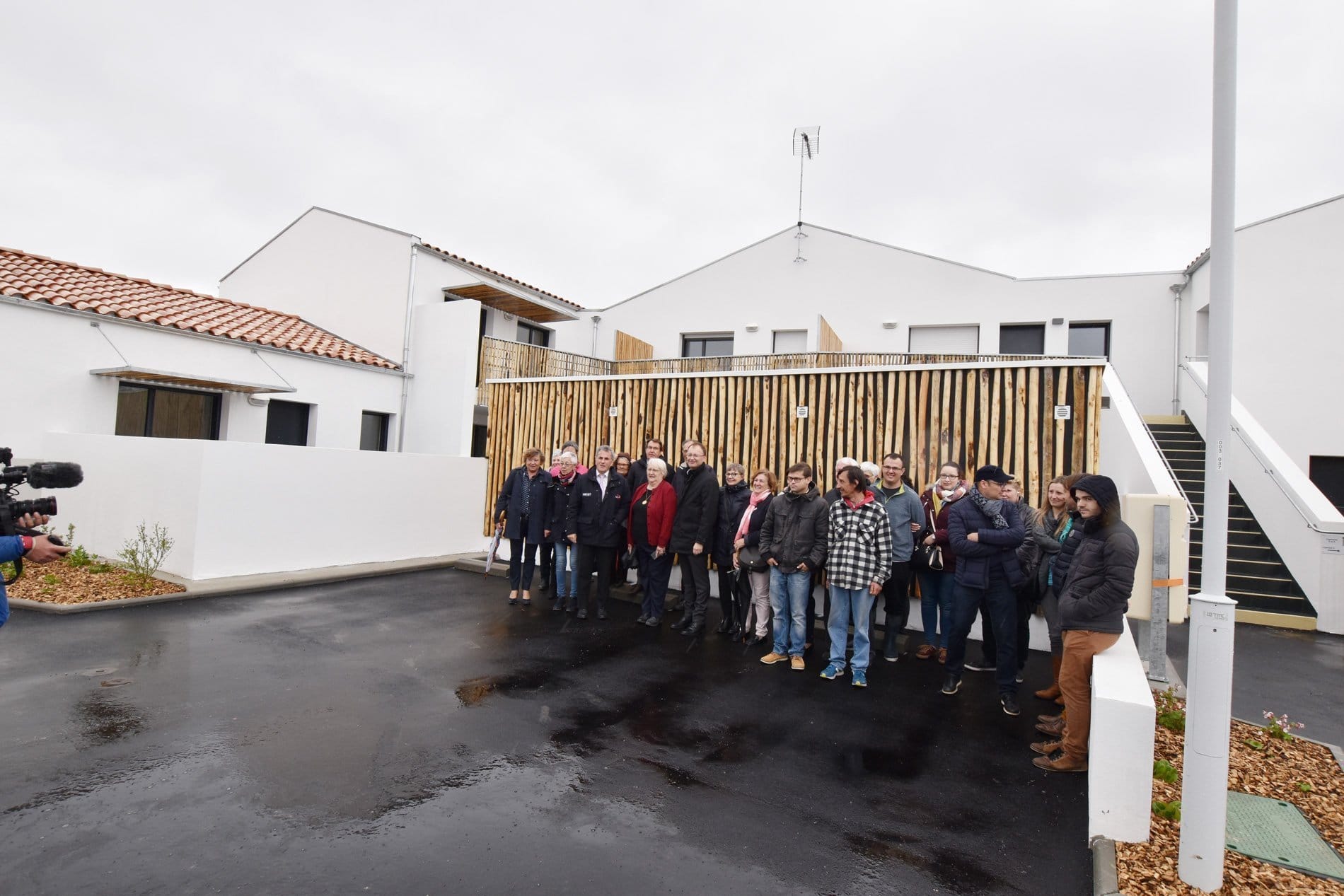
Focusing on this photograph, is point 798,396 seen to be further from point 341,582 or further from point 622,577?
point 341,582

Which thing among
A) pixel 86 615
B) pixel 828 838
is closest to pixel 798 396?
pixel 828 838

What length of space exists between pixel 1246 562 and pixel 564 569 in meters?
9.50

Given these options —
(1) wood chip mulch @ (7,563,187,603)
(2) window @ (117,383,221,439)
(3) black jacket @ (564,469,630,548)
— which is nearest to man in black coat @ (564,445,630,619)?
(3) black jacket @ (564,469,630,548)

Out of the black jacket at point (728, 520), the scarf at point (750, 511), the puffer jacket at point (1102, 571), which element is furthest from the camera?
the black jacket at point (728, 520)

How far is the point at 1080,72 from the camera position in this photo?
4758 millimetres

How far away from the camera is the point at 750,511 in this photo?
695cm

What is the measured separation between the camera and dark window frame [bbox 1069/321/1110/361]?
15.2m

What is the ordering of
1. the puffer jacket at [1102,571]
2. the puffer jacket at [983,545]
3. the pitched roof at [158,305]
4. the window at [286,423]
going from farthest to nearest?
the window at [286,423] < the pitched roof at [158,305] < the puffer jacket at [983,545] < the puffer jacket at [1102,571]

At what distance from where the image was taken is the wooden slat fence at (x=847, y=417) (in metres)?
7.25

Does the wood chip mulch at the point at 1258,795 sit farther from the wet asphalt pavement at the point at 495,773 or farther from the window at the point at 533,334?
the window at the point at 533,334

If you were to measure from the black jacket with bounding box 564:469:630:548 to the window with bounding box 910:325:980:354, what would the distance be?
10829mm

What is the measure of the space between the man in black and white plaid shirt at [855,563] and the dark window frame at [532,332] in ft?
40.9

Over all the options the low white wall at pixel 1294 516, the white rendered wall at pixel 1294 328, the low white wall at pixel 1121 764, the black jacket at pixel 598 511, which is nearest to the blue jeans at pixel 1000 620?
the low white wall at pixel 1121 764

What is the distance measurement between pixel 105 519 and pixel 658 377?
7699 millimetres
